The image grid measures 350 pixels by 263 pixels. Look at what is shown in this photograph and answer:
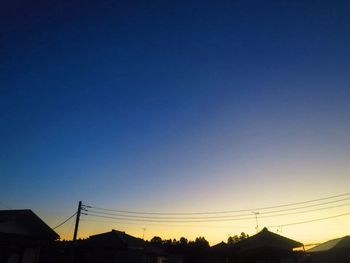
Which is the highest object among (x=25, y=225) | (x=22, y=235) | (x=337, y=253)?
(x=337, y=253)

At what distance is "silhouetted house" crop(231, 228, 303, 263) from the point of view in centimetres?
3984

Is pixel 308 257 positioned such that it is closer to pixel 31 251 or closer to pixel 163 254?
pixel 163 254

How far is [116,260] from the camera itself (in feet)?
133

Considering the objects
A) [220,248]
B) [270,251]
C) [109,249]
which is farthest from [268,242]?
[109,249]

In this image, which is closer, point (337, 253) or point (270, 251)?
point (270, 251)

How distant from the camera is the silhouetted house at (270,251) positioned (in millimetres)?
39844

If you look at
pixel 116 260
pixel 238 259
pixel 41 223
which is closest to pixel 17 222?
pixel 41 223

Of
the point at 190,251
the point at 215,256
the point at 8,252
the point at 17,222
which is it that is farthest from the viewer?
the point at 190,251

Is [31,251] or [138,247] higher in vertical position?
[138,247]

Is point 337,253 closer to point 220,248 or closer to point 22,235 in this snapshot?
point 220,248

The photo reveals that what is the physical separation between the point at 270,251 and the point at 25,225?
102 ft

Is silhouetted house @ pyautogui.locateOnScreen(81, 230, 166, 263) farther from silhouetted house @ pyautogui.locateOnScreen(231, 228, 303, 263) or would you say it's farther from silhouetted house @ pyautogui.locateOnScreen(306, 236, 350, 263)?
silhouetted house @ pyautogui.locateOnScreen(306, 236, 350, 263)

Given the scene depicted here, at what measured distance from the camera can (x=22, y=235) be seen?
20.6 meters

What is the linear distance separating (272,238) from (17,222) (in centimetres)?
3707
